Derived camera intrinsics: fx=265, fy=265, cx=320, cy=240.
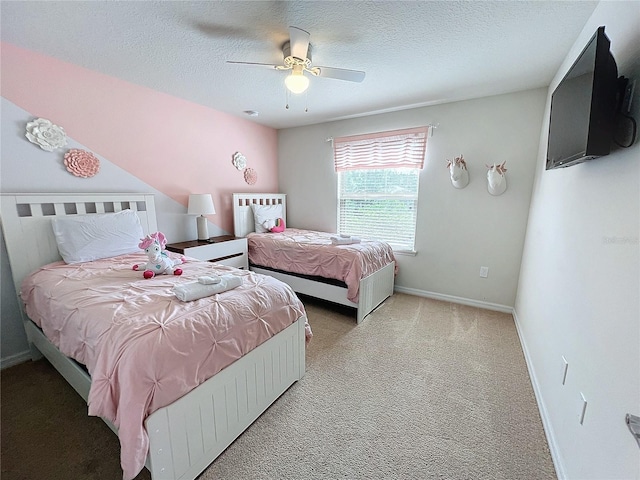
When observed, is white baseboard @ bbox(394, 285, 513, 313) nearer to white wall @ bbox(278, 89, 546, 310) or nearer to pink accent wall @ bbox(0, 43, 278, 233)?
white wall @ bbox(278, 89, 546, 310)

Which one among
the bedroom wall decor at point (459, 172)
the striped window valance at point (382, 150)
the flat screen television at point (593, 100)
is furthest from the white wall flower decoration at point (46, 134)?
the bedroom wall decor at point (459, 172)

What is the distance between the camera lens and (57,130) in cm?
217

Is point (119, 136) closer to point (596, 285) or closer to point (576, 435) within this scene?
point (596, 285)

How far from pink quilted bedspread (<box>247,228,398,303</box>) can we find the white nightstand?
0.18 m

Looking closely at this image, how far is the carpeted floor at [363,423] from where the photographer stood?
4.28 ft

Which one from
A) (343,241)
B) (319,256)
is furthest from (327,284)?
Result: (343,241)

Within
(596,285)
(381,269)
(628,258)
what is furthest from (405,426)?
(381,269)

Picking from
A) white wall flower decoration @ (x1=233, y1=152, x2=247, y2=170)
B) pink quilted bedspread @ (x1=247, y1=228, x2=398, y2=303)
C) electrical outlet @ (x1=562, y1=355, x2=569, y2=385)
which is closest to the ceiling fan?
pink quilted bedspread @ (x1=247, y1=228, x2=398, y2=303)

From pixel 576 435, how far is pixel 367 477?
949mm

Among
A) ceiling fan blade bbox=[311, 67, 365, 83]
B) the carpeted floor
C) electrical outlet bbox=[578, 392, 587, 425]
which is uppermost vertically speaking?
ceiling fan blade bbox=[311, 67, 365, 83]

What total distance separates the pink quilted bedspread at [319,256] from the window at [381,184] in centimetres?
46

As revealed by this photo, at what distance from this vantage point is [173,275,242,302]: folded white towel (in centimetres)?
143

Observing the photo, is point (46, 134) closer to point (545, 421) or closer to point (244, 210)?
point (244, 210)

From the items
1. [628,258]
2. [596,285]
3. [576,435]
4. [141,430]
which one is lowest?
[576,435]
